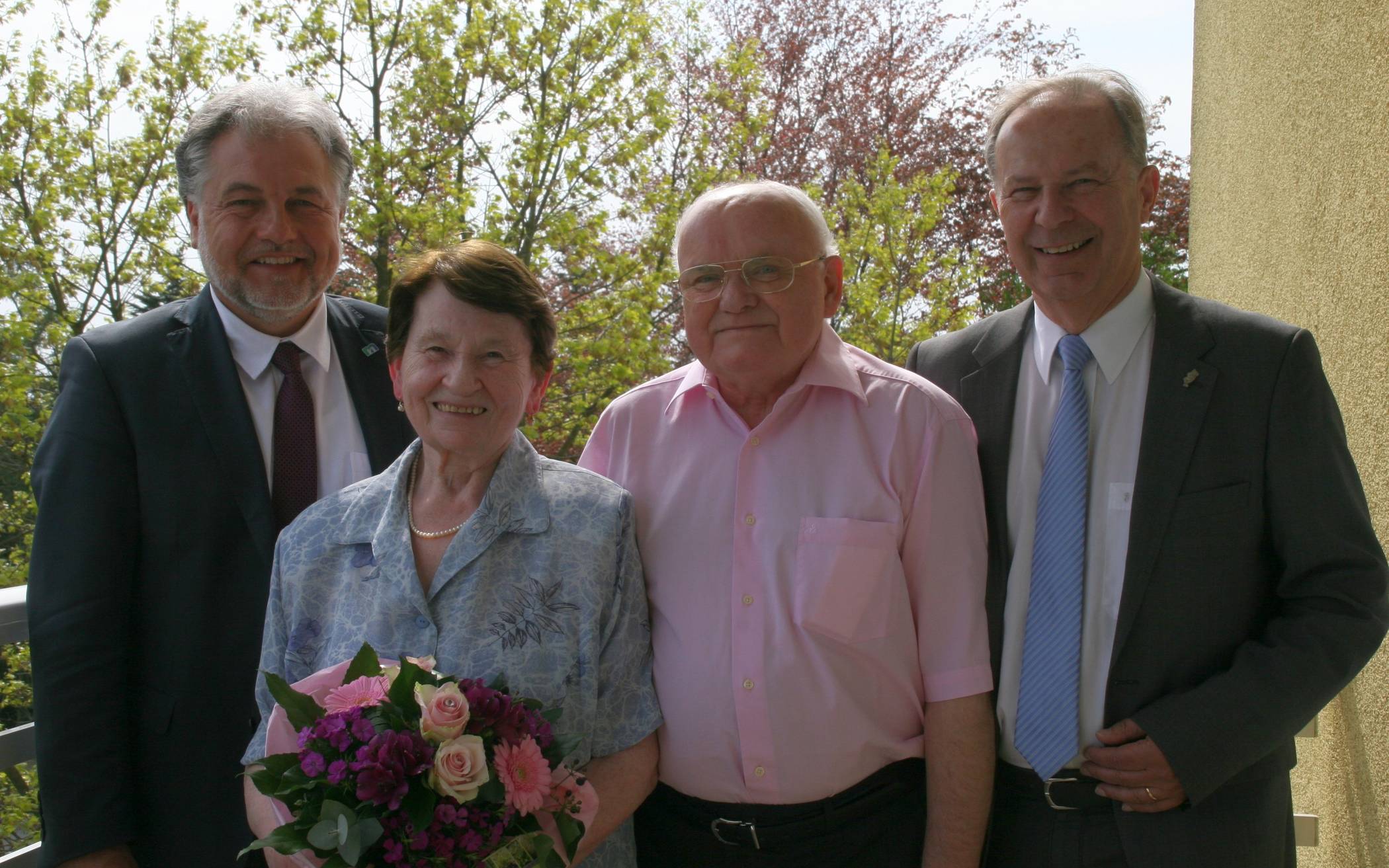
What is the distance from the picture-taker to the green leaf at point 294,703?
1875mm

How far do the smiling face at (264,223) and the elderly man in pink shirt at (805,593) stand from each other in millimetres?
962

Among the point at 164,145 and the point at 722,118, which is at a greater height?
the point at 722,118

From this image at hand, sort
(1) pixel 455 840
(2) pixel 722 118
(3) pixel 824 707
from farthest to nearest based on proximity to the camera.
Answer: (2) pixel 722 118 → (3) pixel 824 707 → (1) pixel 455 840

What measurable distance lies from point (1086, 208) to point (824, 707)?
1.29 meters

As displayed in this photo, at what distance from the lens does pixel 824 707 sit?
2.28 meters

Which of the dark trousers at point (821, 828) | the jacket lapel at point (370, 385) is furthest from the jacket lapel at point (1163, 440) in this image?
the jacket lapel at point (370, 385)

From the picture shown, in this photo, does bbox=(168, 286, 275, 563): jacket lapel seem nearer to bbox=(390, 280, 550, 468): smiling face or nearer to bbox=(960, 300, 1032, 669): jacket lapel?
bbox=(390, 280, 550, 468): smiling face

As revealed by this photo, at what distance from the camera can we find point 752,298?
94.6 inches

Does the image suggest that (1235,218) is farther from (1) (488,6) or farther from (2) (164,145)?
(2) (164,145)

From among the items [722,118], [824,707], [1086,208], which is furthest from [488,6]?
[824,707]

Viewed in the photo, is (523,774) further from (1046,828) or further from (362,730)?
(1046,828)

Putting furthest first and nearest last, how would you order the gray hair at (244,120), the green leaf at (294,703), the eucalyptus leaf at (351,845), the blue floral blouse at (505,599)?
the gray hair at (244,120) → the blue floral blouse at (505,599) → the green leaf at (294,703) → the eucalyptus leaf at (351,845)

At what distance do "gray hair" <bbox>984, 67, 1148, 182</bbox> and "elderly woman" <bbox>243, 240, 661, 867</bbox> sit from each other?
124 cm

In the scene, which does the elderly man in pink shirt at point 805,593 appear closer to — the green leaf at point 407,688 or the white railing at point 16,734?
the green leaf at point 407,688
